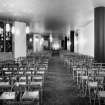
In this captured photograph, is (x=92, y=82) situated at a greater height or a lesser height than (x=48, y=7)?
lesser

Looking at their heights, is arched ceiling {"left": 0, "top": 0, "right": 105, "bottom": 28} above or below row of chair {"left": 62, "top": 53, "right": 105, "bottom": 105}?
above

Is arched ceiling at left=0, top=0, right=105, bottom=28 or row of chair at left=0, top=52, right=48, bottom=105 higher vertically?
arched ceiling at left=0, top=0, right=105, bottom=28

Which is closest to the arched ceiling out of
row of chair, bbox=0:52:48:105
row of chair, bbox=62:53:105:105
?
row of chair, bbox=62:53:105:105

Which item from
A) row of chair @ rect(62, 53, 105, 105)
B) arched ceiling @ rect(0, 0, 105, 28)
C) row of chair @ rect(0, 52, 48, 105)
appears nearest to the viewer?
row of chair @ rect(0, 52, 48, 105)

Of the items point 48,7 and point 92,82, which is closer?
point 92,82

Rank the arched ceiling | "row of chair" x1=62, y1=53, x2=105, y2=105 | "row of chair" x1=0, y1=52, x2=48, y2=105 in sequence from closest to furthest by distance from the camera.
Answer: "row of chair" x1=0, y1=52, x2=48, y2=105
"row of chair" x1=62, y1=53, x2=105, y2=105
the arched ceiling

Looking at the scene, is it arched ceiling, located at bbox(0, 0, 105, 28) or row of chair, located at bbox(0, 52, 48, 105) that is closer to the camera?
row of chair, located at bbox(0, 52, 48, 105)

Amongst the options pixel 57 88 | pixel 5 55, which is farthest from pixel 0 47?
pixel 57 88

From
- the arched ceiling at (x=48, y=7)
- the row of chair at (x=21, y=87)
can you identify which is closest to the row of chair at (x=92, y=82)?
the row of chair at (x=21, y=87)

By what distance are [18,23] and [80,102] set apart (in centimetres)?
940

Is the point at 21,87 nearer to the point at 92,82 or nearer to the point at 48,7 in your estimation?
the point at 92,82

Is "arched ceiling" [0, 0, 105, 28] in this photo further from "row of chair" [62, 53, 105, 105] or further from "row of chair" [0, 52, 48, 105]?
"row of chair" [0, 52, 48, 105]

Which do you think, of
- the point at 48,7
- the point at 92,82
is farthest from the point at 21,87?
the point at 48,7

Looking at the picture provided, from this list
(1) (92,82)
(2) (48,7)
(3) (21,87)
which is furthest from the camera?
(2) (48,7)
